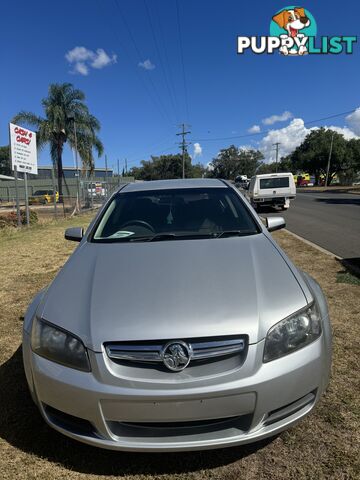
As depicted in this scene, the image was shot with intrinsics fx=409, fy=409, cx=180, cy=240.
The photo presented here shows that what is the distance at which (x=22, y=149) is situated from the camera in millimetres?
16125

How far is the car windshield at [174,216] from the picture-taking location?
338cm

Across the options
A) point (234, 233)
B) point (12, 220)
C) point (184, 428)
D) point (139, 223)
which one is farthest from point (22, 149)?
point (184, 428)

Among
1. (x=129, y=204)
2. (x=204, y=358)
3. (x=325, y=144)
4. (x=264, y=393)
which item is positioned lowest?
(x=264, y=393)

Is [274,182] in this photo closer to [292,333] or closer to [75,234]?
[75,234]

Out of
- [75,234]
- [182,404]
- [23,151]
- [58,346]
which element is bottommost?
[182,404]

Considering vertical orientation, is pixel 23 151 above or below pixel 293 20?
below

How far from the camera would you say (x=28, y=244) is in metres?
10.4

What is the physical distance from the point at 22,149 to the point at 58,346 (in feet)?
51.2

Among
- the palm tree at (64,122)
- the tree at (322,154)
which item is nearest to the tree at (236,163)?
the tree at (322,154)

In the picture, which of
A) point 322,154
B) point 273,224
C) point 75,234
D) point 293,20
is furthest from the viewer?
point 322,154

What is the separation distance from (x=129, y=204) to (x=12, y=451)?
7.27 ft

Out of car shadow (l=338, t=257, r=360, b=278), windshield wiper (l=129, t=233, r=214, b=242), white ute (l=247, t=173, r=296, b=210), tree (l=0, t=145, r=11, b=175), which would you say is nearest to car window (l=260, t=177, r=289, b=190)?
white ute (l=247, t=173, r=296, b=210)

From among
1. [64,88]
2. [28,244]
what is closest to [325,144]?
[64,88]

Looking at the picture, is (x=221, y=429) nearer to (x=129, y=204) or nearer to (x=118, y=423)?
(x=118, y=423)
